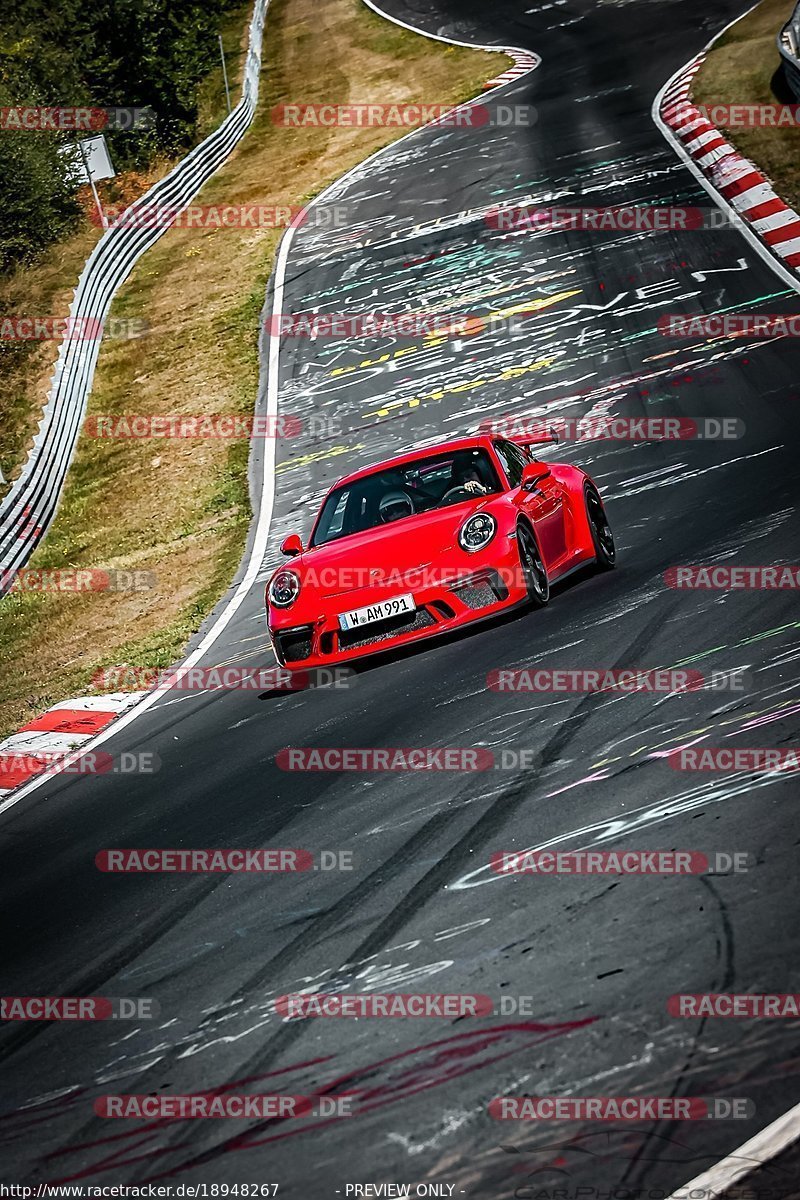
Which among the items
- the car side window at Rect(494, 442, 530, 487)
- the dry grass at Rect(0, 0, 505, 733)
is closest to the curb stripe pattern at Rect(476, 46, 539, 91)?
the dry grass at Rect(0, 0, 505, 733)

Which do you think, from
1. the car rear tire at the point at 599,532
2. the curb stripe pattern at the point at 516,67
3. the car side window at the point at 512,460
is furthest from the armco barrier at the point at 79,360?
the car rear tire at the point at 599,532

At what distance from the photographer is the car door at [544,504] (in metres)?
9.55

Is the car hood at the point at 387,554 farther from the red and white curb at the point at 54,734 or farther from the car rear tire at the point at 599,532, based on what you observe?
the red and white curb at the point at 54,734

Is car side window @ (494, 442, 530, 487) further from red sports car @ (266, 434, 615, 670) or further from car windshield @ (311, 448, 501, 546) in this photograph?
car windshield @ (311, 448, 501, 546)

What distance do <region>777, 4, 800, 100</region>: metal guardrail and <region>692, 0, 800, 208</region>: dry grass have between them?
22.6 inches

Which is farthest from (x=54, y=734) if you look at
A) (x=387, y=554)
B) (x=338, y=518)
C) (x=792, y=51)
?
(x=792, y=51)

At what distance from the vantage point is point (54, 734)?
1047 centimetres

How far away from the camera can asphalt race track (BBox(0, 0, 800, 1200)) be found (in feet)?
12.9

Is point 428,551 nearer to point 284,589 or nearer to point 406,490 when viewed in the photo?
point 284,589

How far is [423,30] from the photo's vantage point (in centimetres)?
4050

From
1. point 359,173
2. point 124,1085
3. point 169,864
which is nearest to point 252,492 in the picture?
point 169,864

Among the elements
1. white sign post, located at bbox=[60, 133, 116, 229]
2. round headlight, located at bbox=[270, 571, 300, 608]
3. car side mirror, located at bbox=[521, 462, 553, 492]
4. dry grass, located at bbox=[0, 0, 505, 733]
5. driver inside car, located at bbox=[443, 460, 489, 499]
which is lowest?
dry grass, located at bbox=[0, 0, 505, 733]

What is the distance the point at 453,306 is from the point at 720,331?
17.7 feet

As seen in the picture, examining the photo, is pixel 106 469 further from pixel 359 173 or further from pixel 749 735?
pixel 749 735
